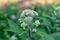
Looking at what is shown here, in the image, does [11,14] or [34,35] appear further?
[11,14]

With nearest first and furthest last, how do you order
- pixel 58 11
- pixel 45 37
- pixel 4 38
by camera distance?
pixel 45 37 → pixel 58 11 → pixel 4 38

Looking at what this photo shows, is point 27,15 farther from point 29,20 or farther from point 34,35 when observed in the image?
point 34,35

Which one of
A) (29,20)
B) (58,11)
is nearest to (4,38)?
(58,11)

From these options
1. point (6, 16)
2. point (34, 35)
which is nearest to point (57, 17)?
point (34, 35)

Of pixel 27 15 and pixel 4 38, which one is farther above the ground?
pixel 27 15

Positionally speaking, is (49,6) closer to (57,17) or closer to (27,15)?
(57,17)

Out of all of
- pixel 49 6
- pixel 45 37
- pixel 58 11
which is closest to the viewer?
pixel 45 37

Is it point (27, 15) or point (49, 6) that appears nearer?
point (27, 15)

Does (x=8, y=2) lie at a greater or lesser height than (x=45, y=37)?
greater

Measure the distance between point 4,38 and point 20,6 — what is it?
130cm

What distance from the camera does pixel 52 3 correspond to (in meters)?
4.82

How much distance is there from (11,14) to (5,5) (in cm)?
44

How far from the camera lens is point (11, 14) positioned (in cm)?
456

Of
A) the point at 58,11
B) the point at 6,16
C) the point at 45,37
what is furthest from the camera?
the point at 6,16
